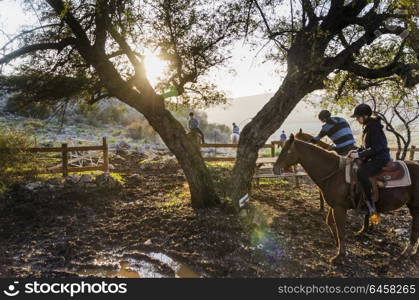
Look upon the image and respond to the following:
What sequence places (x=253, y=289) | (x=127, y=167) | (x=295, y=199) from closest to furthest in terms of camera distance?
(x=253, y=289) < (x=295, y=199) < (x=127, y=167)

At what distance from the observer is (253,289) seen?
16.8ft

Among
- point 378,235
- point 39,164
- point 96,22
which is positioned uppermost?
point 96,22

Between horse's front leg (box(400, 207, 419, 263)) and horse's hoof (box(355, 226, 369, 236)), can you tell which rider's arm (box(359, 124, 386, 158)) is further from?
horse's hoof (box(355, 226, 369, 236))

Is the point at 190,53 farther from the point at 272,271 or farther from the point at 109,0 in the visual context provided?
the point at 272,271

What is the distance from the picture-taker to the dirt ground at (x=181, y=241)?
593 centimetres

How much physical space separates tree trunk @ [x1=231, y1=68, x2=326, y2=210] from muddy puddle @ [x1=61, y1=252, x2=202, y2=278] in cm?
285

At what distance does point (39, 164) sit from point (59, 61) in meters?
4.73

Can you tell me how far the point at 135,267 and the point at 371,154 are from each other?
500 cm

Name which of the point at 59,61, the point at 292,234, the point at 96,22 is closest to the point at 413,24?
the point at 292,234

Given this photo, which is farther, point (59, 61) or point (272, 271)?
point (59, 61)

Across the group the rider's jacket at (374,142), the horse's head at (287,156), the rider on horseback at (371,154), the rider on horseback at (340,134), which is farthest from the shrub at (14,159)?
the rider's jacket at (374,142)

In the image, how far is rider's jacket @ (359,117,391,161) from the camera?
607 cm

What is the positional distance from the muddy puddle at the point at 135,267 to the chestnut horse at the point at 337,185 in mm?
2692

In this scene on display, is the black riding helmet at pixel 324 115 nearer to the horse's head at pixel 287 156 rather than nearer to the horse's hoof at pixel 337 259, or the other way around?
the horse's head at pixel 287 156
